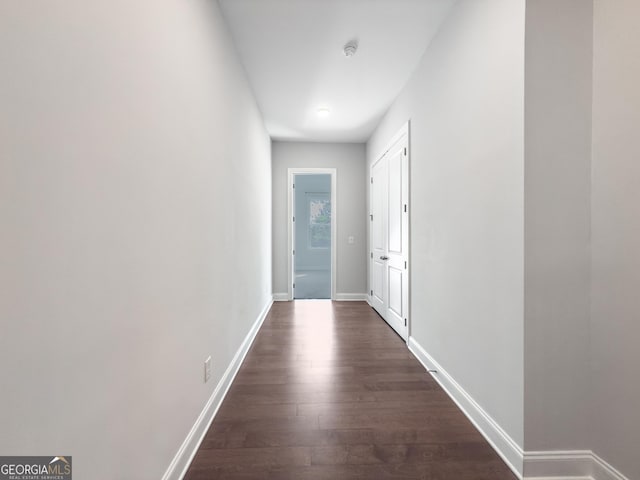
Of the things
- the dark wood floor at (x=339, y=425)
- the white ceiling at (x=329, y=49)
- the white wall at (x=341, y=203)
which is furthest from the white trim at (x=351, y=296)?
the white ceiling at (x=329, y=49)

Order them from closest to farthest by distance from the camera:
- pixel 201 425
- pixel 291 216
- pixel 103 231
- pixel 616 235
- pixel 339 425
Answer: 1. pixel 103 231
2. pixel 616 235
3. pixel 201 425
4. pixel 339 425
5. pixel 291 216

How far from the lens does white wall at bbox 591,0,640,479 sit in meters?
1.20

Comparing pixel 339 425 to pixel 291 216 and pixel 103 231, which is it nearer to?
pixel 103 231

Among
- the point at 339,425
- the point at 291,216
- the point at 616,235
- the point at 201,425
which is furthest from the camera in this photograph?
the point at 291,216

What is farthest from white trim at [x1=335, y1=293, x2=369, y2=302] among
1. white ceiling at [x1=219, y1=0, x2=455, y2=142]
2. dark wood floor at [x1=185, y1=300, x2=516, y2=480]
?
white ceiling at [x1=219, y1=0, x2=455, y2=142]

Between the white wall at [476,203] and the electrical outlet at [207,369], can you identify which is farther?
the electrical outlet at [207,369]

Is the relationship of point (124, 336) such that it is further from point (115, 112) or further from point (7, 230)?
point (115, 112)

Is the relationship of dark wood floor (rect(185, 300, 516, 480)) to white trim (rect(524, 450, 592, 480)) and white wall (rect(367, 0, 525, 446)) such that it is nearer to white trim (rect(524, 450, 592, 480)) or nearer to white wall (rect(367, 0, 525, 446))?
white trim (rect(524, 450, 592, 480))

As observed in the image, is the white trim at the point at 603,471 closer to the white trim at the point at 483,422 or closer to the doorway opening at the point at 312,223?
the white trim at the point at 483,422

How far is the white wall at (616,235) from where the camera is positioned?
120 cm

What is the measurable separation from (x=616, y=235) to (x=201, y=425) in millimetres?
2268

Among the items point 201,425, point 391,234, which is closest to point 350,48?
point 391,234

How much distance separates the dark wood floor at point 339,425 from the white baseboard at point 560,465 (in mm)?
115

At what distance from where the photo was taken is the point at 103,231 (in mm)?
866
